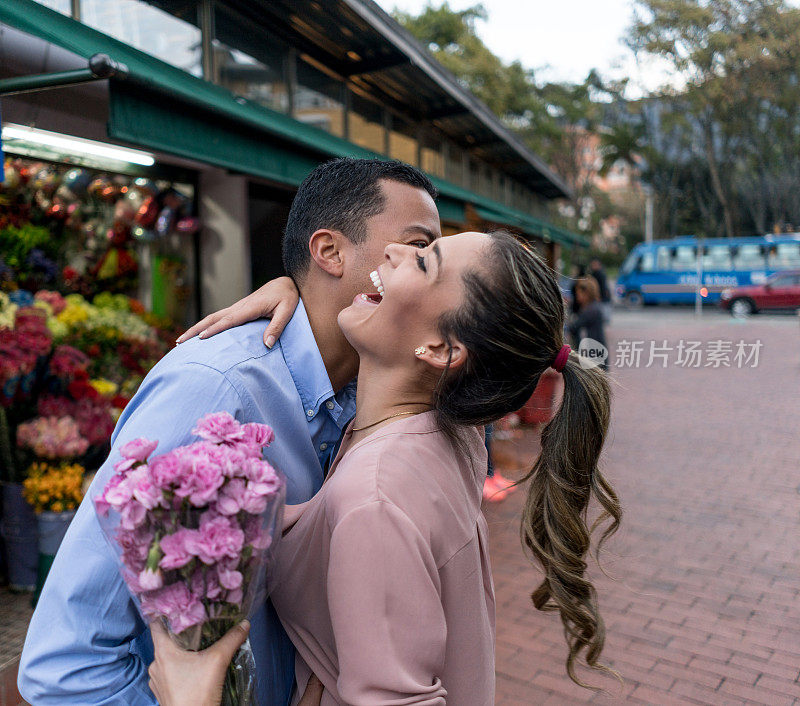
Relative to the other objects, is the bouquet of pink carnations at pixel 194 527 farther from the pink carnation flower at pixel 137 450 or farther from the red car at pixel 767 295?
the red car at pixel 767 295

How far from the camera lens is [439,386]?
1454mm

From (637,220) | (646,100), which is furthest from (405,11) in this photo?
(637,220)

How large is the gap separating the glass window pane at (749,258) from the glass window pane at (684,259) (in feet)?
5.91

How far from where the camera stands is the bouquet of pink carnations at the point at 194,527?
975 millimetres

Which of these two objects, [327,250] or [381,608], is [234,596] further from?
[327,250]

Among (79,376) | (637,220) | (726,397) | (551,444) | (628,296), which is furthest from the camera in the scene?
(637,220)

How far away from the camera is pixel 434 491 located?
1278 millimetres

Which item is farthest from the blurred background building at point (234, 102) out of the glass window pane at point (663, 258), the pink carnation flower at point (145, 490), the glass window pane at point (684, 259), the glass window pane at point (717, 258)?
the glass window pane at point (663, 258)

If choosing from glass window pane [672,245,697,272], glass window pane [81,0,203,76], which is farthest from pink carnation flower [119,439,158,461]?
glass window pane [672,245,697,272]

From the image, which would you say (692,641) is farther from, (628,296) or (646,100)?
(628,296)

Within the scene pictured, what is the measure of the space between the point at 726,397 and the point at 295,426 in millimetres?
11604

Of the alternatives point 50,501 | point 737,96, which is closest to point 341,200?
point 50,501

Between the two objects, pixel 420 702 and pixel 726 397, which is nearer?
pixel 420 702

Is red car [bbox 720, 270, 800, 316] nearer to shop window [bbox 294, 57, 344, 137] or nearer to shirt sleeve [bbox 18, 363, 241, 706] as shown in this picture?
shop window [bbox 294, 57, 344, 137]
